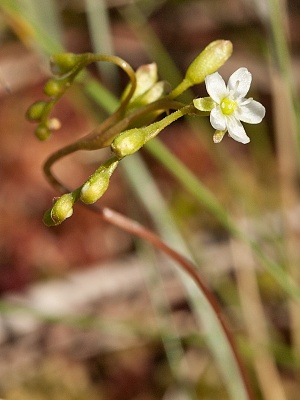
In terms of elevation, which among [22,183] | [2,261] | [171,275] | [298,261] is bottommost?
[298,261]

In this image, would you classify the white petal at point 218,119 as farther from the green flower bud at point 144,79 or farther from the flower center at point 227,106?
the green flower bud at point 144,79

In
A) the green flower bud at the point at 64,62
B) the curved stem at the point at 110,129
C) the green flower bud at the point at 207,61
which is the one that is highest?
the green flower bud at the point at 64,62

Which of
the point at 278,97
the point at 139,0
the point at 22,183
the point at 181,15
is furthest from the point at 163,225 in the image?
the point at 181,15

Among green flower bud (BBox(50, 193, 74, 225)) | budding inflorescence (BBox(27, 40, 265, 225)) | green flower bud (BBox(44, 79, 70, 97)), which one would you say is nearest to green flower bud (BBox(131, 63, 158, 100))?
budding inflorescence (BBox(27, 40, 265, 225))

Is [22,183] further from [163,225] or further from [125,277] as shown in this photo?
[163,225]

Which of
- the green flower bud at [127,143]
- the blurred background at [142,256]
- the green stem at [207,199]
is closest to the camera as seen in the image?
the green flower bud at [127,143]

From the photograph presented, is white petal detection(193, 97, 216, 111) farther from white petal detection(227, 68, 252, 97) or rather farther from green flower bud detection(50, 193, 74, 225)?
green flower bud detection(50, 193, 74, 225)

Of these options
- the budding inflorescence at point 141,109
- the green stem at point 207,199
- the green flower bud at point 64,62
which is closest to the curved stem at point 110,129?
the budding inflorescence at point 141,109

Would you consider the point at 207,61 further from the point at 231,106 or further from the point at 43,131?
the point at 43,131
